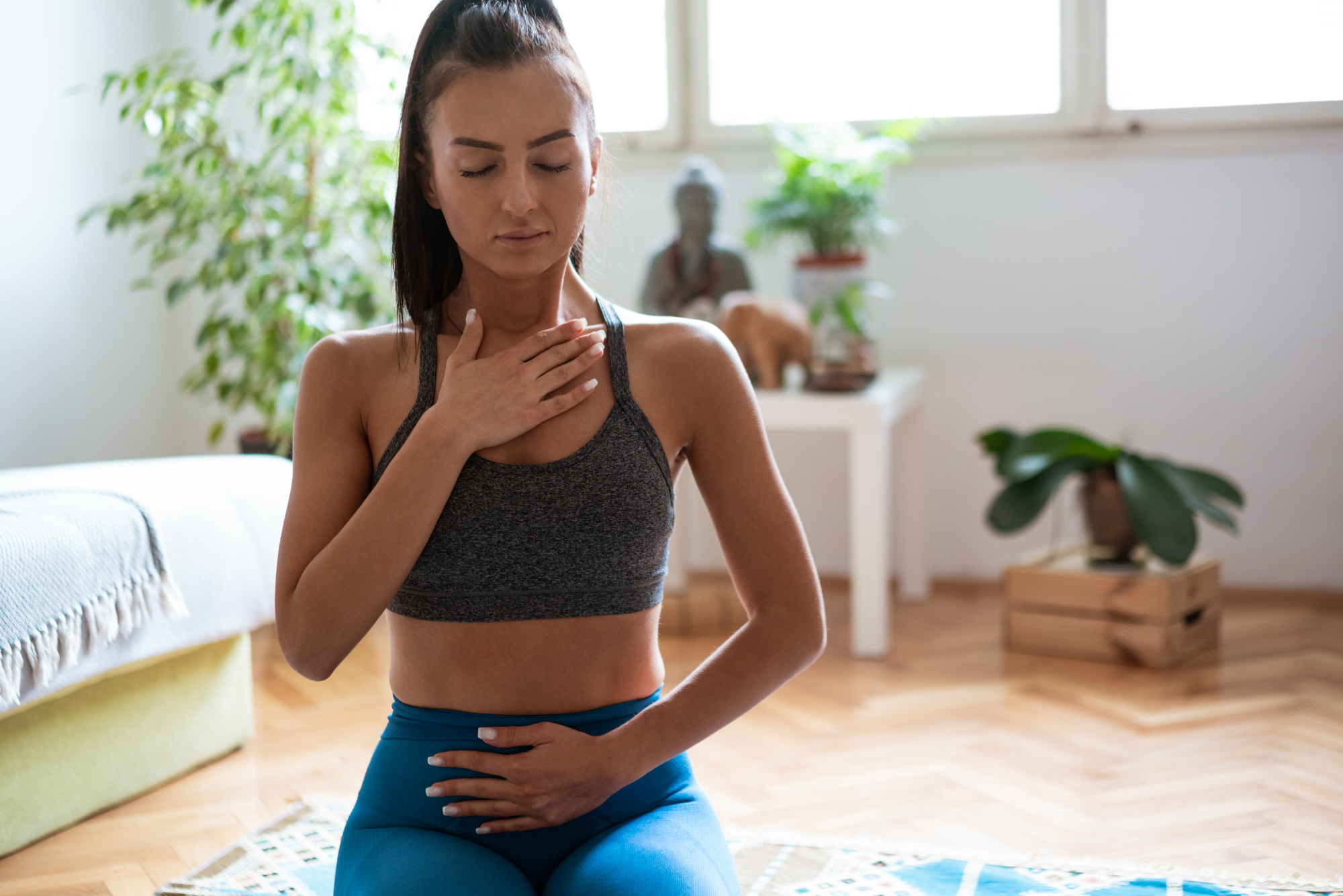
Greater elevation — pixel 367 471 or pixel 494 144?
pixel 494 144

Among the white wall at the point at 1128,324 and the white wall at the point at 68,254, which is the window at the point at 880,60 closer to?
the white wall at the point at 1128,324

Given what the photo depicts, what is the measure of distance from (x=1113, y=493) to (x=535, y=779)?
1.99m

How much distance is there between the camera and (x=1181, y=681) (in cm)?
246

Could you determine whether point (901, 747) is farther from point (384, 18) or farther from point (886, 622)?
point (384, 18)

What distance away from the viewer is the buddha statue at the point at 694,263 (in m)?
2.91

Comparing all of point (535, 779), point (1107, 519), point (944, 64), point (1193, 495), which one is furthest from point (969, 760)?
point (944, 64)

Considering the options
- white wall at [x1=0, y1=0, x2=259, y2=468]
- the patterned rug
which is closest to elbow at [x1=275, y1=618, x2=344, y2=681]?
the patterned rug

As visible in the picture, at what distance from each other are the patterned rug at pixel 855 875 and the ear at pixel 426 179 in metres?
0.98

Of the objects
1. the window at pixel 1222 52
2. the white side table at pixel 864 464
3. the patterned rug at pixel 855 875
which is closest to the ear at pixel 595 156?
the patterned rug at pixel 855 875

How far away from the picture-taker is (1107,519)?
2.64 meters

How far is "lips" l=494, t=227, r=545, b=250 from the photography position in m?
0.98

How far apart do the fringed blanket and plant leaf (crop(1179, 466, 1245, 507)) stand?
6.73 feet

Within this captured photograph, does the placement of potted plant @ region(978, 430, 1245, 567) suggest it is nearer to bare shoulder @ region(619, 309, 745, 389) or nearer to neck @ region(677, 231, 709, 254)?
neck @ region(677, 231, 709, 254)

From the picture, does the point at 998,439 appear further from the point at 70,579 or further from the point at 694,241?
the point at 70,579
